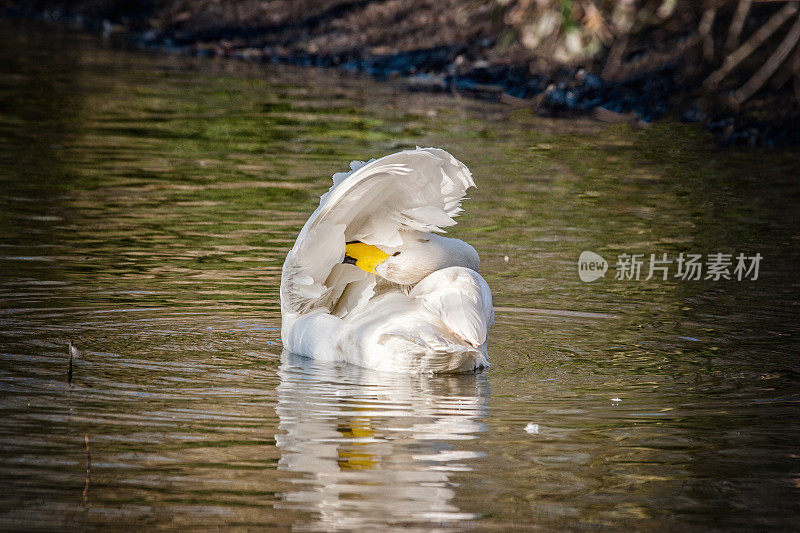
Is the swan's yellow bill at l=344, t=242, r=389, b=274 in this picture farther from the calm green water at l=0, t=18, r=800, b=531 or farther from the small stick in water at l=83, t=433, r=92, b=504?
the small stick in water at l=83, t=433, r=92, b=504

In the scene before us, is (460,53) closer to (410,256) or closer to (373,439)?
(410,256)

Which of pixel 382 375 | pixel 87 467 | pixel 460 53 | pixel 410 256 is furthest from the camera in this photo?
pixel 460 53

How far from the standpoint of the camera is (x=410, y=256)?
→ 328 inches

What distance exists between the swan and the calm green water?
0.19 m

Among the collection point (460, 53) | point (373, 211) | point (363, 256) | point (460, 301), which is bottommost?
point (460, 301)

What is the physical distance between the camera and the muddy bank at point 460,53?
2120 cm

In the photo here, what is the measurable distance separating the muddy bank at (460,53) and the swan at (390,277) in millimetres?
7969

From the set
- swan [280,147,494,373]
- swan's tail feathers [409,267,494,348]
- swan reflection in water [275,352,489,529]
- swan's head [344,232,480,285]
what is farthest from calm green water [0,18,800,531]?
swan's head [344,232,480,285]

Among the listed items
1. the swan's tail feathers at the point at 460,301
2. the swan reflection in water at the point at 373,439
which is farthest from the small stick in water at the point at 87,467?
the swan's tail feathers at the point at 460,301

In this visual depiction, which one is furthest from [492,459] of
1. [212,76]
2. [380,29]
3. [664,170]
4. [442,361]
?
[380,29]

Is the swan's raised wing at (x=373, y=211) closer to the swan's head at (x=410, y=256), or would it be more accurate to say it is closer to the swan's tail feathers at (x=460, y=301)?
the swan's head at (x=410, y=256)

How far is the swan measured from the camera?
768 cm

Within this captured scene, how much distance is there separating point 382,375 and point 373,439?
145 cm

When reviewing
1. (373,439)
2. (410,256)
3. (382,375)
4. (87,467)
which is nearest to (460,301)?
(382,375)
